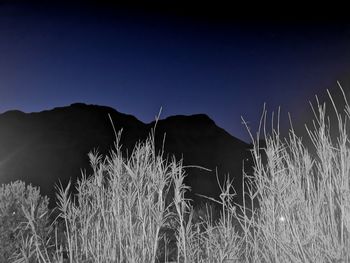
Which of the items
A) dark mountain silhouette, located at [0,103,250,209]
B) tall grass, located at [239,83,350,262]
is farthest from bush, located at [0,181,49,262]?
dark mountain silhouette, located at [0,103,250,209]

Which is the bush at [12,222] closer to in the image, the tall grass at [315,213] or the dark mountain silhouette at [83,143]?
the tall grass at [315,213]

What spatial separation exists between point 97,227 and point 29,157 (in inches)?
1015

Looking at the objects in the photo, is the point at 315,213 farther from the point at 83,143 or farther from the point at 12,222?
the point at 83,143

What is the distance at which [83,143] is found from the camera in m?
30.2

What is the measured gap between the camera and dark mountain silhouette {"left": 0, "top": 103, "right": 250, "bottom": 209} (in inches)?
980

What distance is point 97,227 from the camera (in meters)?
3.14

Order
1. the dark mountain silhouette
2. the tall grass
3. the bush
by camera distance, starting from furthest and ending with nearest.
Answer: the dark mountain silhouette, the bush, the tall grass

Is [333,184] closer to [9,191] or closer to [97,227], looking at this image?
[97,227]

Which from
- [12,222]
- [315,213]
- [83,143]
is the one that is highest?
[83,143]

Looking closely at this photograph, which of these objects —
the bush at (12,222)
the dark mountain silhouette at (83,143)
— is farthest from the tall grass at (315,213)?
the dark mountain silhouette at (83,143)

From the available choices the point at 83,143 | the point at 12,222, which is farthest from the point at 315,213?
the point at 83,143

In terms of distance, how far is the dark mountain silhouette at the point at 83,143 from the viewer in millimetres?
24891

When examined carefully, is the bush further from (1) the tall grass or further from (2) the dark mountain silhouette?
(2) the dark mountain silhouette

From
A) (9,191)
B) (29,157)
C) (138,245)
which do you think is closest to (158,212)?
(138,245)
